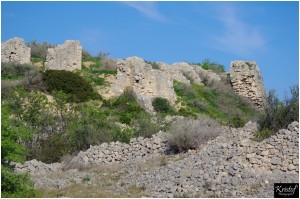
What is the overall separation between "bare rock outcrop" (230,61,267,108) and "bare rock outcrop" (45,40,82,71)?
10824mm

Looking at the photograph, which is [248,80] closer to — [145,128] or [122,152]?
[145,128]

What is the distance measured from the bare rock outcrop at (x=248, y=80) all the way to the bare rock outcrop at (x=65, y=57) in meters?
10.8

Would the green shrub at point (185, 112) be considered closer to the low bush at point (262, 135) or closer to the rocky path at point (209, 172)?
the rocky path at point (209, 172)

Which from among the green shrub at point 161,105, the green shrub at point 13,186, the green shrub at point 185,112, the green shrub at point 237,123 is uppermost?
the green shrub at point 161,105

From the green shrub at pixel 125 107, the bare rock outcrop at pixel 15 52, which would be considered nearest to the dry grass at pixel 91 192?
the green shrub at pixel 125 107

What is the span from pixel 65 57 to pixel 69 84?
416cm

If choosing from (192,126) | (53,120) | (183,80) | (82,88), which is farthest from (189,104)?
(192,126)

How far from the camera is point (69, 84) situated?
28656 mm

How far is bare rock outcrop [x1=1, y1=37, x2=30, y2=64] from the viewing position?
32.6m

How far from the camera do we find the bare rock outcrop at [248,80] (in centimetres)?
3669

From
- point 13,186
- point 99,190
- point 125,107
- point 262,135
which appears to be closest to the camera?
point 13,186

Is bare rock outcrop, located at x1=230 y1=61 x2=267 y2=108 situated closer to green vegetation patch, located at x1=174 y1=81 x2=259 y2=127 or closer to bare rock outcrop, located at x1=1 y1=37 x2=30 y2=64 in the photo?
green vegetation patch, located at x1=174 y1=81 x2=259 y2=127

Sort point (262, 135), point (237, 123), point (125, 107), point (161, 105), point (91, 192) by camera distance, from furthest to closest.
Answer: point (161, 105), point (125, 107), point (237, 123), point (262, 135), point (91, 192)

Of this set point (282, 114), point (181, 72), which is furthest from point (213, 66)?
point (282, 114)
